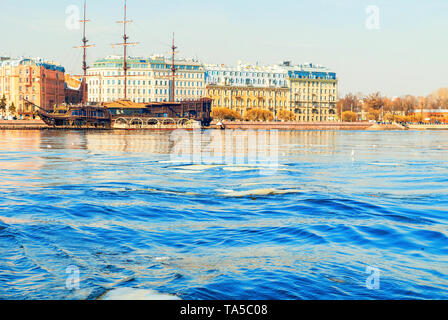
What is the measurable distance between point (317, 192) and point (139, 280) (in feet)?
34.6

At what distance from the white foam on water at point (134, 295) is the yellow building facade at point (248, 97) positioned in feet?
459

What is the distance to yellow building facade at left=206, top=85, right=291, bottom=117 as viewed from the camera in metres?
150

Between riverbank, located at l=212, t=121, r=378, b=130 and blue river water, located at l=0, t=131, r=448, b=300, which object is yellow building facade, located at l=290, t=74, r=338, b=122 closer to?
riverbank, located at l=212, t=121, r=378, b=130

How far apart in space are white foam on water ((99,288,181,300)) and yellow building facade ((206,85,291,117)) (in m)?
140

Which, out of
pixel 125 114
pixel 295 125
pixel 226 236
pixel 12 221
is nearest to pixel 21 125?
pixel 125 114

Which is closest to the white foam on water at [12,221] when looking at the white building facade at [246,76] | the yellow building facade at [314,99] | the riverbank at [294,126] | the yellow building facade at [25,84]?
the riverbank at [294,126]

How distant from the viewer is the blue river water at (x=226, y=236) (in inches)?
344

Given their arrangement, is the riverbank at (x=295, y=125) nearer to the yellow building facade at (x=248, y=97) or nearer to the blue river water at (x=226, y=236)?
the yellow building facade at (x=248, y=97)

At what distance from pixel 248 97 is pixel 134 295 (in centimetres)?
14698

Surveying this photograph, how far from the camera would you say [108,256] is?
10.4 metres

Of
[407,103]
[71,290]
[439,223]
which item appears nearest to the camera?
[71,290]
